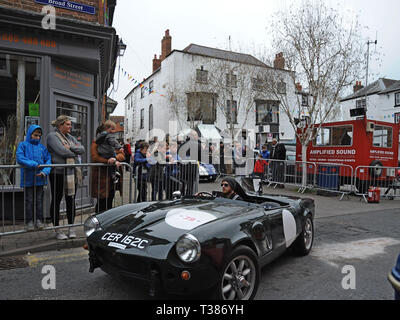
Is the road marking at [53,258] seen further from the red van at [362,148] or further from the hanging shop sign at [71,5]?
the red van at [362,148]

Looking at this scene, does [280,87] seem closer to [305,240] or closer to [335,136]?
[335,136]

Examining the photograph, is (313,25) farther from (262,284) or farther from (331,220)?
(262,284)

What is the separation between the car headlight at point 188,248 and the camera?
2.41 m

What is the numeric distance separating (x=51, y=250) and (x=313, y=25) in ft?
37.8

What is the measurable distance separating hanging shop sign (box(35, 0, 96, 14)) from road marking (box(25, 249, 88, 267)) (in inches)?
198

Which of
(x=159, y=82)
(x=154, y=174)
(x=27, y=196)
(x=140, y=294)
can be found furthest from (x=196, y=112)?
(x=140, y=294)

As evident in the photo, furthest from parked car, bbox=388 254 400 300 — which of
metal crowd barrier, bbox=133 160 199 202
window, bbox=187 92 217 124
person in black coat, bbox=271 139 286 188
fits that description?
window, bbox=187 92 217 124

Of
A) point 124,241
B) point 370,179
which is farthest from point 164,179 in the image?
point 370,179

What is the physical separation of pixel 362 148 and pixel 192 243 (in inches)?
385

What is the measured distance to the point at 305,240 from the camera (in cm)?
437

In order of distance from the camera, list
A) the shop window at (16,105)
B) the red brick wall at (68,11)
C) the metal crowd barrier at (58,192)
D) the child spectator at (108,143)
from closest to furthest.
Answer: the metal crowd barrier at (58,192) → the child spectator at (108,143) → the red brick wall at (68,11) → the shop window at (16,105)

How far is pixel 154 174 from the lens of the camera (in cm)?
687

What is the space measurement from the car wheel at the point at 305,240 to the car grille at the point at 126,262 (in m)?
2.57

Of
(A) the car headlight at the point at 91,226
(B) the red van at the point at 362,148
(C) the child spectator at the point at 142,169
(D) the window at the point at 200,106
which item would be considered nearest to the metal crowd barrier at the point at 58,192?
(C) the child spectator at the point at 142,169
